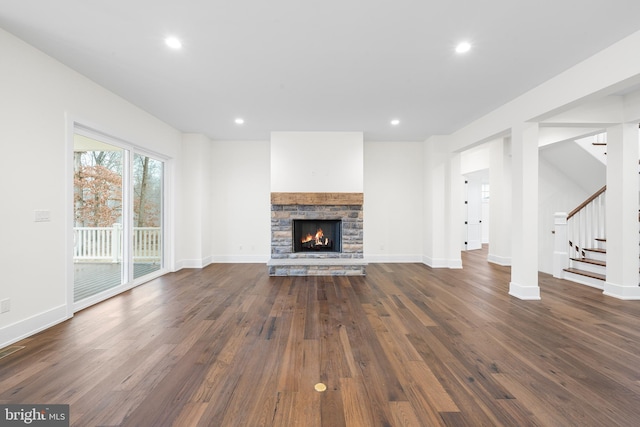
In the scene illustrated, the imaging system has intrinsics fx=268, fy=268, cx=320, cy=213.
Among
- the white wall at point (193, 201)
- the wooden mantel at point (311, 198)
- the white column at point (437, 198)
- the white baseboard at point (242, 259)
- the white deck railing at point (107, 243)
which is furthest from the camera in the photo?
the white baseboard at point (242, 259)

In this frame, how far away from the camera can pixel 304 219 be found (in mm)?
5320

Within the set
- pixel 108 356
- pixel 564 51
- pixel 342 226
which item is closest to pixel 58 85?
pixel 108 356

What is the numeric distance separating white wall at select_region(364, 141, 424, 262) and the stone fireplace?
79cm

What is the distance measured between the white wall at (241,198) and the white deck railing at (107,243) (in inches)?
58.6

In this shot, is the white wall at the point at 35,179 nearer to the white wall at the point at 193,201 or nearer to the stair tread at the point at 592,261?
the white wall at the point at 193,201

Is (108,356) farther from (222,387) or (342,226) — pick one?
(342,226)

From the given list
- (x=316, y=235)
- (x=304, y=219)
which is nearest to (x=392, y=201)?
(x=316, y=235)

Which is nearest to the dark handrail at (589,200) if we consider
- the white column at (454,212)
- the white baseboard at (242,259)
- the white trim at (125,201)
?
the white column at (454,212)

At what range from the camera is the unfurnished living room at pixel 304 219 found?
1731 millimetres

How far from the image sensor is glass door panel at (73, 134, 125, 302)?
3.29 meters

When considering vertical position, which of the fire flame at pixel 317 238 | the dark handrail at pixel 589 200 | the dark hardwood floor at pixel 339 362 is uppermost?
the dark handrail at pixel 589 200

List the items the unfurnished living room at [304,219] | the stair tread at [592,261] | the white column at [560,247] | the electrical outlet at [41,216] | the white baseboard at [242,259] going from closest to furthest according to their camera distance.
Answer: the unfurnished living room at [304,219] → the electrical outlet at [41,216] → the stair tread at [592,261] → the white column at [560,247] → the white baseboard at [242,259]

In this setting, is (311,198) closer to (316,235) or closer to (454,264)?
(316,235)

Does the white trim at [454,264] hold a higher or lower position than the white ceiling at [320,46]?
lower
